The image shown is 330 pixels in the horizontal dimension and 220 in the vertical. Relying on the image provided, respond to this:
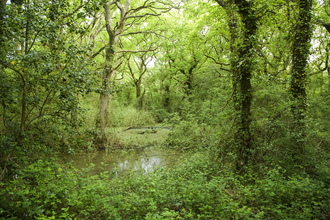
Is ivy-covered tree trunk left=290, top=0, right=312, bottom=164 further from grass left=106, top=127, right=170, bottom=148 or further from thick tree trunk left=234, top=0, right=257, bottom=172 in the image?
grass left=106, top=127, right=170, bottom=148

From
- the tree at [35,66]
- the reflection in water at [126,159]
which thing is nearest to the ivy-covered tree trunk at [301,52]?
the reflection in water at [126,159]

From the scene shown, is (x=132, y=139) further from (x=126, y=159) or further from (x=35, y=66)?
(x=35, y=66)

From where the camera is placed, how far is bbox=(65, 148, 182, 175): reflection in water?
7.42 m

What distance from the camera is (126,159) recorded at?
8.68 meters

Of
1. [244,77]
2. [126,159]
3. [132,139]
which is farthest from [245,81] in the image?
[132,139]

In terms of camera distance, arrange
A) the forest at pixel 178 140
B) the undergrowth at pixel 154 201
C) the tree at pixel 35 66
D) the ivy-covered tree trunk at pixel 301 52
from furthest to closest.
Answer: the ivy-covered tree trunk at pixel 301 52, the tree at pixel 35 66, the forest at pixel 178 140, the undergrowth at pixel 154 201

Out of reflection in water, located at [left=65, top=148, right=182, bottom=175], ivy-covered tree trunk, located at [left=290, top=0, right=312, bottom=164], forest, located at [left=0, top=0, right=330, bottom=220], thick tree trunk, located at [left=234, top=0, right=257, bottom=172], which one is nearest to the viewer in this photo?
forest, located at [left=0, top=0, right=330, bottom=220]

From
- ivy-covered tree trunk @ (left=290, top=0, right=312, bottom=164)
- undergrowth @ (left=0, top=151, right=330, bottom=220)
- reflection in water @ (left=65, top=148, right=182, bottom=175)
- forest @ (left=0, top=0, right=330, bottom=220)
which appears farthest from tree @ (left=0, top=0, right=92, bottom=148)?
ivy-covered tree trunk @ (left=290, top=0, right=312, bottom=164)

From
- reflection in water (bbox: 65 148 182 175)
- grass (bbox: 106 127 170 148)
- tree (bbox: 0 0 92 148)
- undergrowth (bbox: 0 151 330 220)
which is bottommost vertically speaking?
reflection in water (bbox: 65 148 182 175)

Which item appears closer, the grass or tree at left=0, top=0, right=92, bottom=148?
tree at left=0, top=0, right=92, bottom=148

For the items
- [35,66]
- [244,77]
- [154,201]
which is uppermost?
[244,77]

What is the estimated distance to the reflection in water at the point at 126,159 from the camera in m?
7.42

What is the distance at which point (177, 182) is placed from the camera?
3898 mm

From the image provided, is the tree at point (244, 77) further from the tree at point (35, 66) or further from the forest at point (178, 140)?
the tree at point (35, 66)
